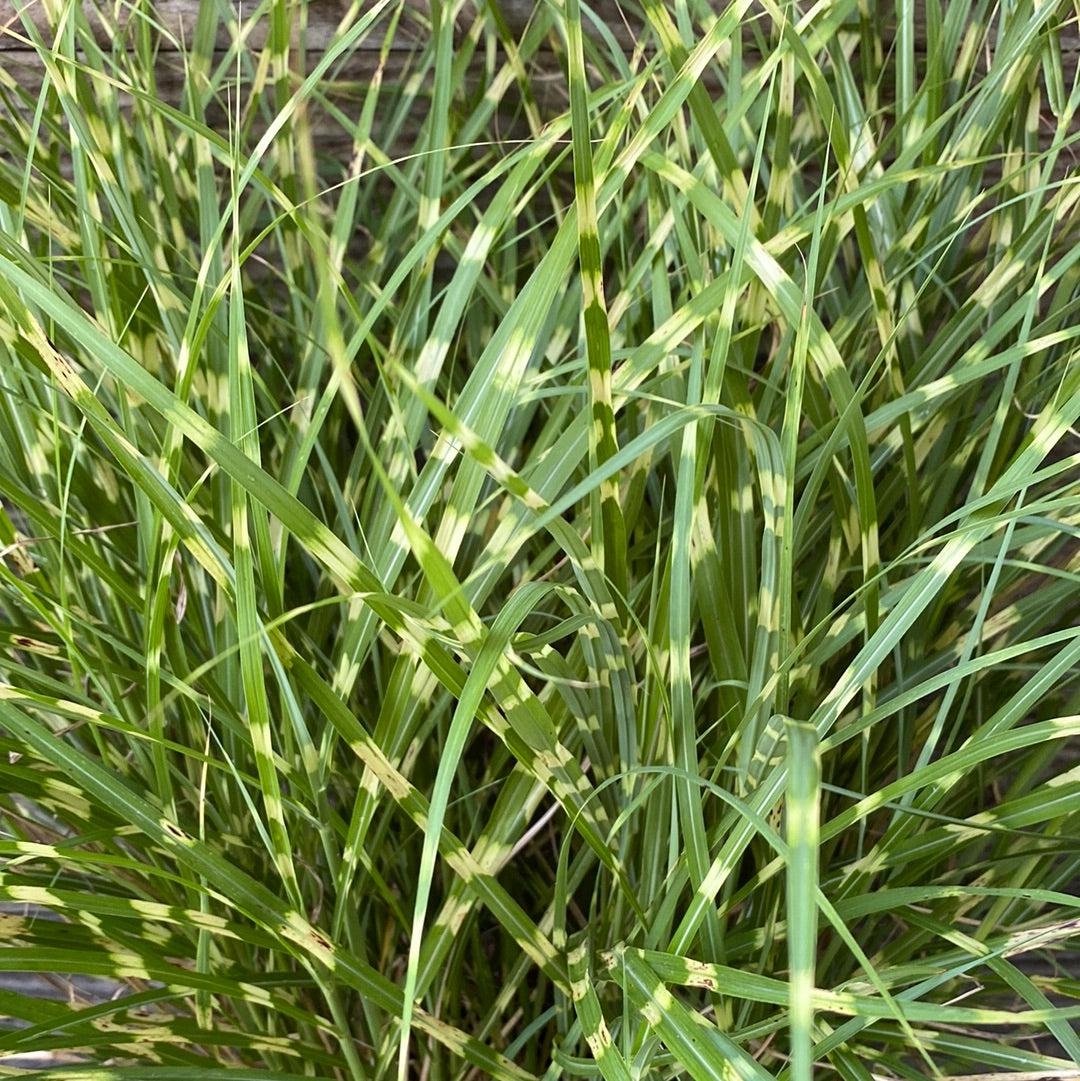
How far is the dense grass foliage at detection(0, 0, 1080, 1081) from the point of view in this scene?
236 millimetres

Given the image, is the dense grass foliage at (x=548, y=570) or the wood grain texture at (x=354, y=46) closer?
the dense grass foliage at (x=548, y=570)

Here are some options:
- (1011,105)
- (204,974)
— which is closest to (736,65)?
(1011,105)

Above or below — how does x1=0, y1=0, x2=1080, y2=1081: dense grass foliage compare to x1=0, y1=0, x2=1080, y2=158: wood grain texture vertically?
below

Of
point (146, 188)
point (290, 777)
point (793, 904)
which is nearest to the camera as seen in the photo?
point (793, 904)

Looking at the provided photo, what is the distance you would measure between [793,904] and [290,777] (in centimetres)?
15

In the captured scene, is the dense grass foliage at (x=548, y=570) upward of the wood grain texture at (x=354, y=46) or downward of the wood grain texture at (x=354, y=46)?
downward

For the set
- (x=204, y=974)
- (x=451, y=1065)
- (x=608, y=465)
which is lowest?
(x=451, y=1065)

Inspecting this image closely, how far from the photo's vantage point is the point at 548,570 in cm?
36

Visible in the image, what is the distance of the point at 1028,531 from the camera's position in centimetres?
31

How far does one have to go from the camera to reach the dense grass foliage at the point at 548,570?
0.77ft

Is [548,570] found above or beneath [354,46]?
beneath

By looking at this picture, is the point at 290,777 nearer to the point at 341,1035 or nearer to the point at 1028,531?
the point at 341,1035

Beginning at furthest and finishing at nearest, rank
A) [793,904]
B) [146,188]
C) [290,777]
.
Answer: [146,188], [290,777], [793,904]

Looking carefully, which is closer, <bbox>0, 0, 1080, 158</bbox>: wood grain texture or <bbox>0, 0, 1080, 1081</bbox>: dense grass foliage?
<bbox>0, 0, 1080, 1081</bbox>: dense grass foliage
